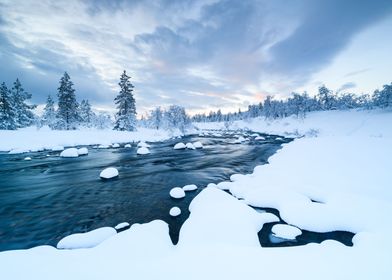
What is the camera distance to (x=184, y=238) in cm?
545

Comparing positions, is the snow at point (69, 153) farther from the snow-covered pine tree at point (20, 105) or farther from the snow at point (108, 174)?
the snow-covered pine tree at point (20, 105)

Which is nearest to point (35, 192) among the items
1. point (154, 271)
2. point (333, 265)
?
point (154, 271)

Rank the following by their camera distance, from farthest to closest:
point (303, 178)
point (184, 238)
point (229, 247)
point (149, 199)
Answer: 1. point (303, 178)
2. point (149, 199)
3. point (184, 238)
4. point (229, 247)

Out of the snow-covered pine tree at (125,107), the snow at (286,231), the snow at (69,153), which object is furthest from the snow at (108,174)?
the snow-covered pine tree at (125,107)

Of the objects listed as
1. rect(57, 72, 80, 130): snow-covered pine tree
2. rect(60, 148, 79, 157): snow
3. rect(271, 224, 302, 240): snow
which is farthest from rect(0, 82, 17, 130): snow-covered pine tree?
rect(271, 224, 302, 240): snow

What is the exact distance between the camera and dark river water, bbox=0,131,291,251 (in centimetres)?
666

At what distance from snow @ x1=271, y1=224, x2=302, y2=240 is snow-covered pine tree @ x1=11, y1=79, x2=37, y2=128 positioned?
5043cm

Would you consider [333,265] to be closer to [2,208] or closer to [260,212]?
[260,212]

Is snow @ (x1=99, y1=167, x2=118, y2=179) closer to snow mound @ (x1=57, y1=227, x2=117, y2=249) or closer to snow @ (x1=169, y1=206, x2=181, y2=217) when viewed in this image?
snow @ (x1=169, y1=206, x2=181, y2=217)

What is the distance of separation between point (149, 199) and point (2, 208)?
→ 6106mm

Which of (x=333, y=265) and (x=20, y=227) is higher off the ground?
(x=333, y=265)

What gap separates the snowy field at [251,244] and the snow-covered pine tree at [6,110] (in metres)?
43.8

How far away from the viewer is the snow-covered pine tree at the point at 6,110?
34797 millimetres

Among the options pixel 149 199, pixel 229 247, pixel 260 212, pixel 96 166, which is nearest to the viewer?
pixel 229 247
